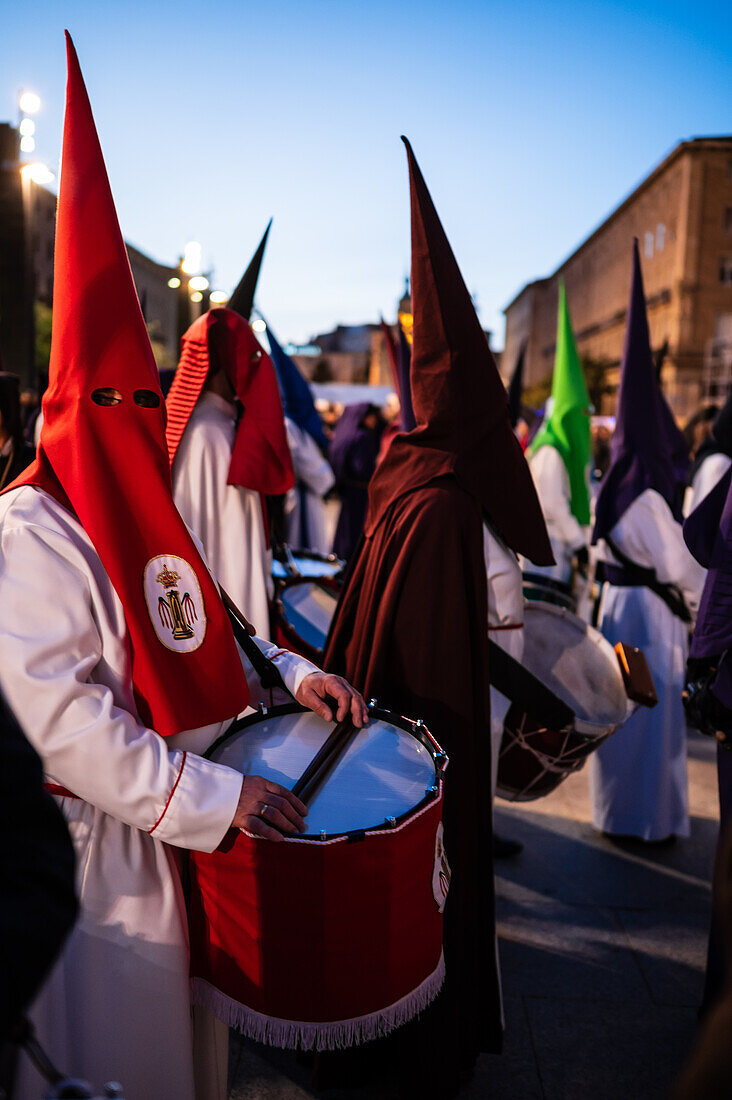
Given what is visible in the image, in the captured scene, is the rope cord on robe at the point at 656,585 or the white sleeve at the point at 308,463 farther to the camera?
the white sleeve at the point at 308,463

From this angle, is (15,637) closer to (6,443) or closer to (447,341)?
(447,341)

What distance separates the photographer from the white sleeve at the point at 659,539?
448 cm

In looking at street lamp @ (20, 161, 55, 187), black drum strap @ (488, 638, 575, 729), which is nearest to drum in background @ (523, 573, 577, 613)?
black drum strap @ (488, 638, 575, 729)

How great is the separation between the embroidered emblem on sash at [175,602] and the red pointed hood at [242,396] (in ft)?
7.30

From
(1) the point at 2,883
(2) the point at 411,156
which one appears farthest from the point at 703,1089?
(2) the point at 411,156

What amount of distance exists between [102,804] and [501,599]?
1897 millimetres

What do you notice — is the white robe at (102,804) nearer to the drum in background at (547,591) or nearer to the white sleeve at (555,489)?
the drum in background at (547,591)

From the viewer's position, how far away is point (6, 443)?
3.95m

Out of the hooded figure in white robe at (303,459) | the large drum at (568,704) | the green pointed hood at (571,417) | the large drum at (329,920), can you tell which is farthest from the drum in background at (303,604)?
the hooded figure in white robe at (303,459)

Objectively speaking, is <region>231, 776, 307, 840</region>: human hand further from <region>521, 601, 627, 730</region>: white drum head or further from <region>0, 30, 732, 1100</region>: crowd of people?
<region>521, 601, 627, 730</region>: white drum head

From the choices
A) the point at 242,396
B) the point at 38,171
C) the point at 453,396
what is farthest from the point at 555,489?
the point at 38,171

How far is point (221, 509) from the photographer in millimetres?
4137

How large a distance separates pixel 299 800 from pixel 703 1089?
1023 mm

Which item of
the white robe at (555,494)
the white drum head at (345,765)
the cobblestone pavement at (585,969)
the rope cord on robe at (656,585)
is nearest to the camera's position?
the white drum head at (345,765)
